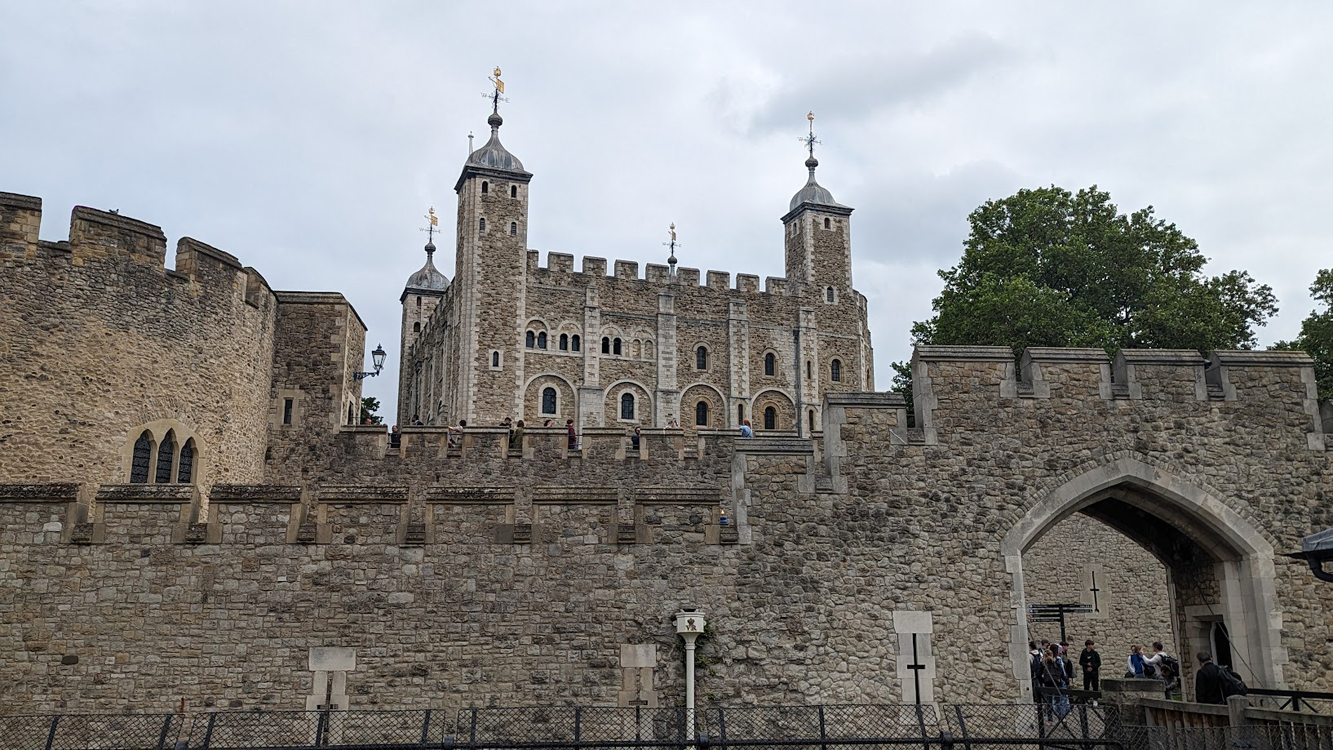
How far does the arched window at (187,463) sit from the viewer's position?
50.8 ft

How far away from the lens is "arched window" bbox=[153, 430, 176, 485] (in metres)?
15.2

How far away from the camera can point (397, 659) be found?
12.6 meters

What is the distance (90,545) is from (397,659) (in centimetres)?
353

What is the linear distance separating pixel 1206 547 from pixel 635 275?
1757 inches

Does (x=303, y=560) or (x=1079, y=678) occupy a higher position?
(x=303, y=560)

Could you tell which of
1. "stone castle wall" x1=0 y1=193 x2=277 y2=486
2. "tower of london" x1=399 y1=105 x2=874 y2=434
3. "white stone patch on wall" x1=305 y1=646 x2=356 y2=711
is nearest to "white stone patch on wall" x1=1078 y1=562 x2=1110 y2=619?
"white stone patch on wall" x1=305 y1=646 x2=356 y2=711

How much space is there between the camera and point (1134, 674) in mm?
17312

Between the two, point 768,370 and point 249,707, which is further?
point 768,370

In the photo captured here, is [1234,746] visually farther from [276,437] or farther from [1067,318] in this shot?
[1067,318]

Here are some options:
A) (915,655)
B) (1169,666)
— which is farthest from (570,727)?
(1169,666)

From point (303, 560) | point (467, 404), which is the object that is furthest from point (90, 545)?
point (467, 404)

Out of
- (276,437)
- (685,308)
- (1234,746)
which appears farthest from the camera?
(685,308)

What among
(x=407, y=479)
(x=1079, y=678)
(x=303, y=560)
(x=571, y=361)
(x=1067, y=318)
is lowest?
(x=1079, y=678)

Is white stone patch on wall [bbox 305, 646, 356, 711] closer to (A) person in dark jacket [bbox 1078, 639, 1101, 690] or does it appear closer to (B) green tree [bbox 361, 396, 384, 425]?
(A) person in dark jacket [bbox 1078, 639, 1101, 690]
